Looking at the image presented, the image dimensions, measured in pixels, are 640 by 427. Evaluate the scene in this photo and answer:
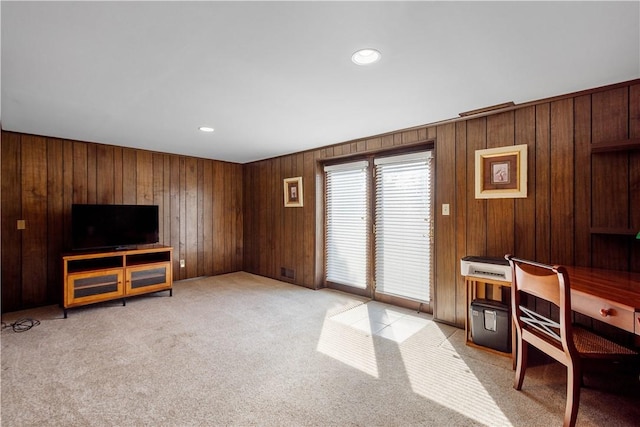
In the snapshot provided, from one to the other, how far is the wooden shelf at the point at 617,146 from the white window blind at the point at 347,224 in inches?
91.6

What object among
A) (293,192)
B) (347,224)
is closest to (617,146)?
(347,224)

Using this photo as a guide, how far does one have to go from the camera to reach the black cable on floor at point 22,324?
9.80 feet

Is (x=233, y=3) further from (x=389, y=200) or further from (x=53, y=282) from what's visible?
(x=53, y=282)

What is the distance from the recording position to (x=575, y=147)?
2.37 m

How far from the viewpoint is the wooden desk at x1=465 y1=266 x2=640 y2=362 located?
4.47 ft

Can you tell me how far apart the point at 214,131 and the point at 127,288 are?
7.70ft

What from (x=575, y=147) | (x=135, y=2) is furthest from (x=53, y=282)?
(x=575, y=147)

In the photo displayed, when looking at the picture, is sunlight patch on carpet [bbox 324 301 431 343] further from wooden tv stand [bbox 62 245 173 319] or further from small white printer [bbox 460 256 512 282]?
wooden tv stand [bbox 62 245 173 319]

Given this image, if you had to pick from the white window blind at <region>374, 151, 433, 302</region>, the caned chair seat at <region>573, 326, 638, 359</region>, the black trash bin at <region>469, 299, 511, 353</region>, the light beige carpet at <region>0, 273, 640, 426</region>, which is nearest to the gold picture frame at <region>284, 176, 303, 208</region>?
the white window blind at <region>374, 151, 433, 302</region>

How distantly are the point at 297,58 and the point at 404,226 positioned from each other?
2457 mm

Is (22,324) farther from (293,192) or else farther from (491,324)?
(491,324)

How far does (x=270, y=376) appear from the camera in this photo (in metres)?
2.14

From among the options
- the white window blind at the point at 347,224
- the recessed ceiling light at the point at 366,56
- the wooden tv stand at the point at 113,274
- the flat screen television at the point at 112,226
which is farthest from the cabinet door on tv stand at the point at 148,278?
the recessed ceiling light at the point at 366,56

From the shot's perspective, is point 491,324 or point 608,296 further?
point 491,324
